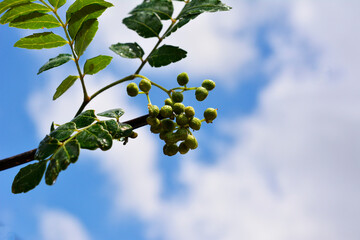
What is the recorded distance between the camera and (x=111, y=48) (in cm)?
162

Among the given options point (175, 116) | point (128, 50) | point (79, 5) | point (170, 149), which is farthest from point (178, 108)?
point (79, 5)

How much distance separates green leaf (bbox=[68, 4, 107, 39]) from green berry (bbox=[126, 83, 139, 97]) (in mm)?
298

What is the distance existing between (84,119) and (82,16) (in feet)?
1.48

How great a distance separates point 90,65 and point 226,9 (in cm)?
59

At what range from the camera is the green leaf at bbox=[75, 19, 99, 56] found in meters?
1.65

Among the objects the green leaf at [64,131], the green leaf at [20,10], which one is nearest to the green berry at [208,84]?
the green leaf at [64,131]

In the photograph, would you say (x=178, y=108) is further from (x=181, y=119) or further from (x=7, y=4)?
(x=7, y=4)

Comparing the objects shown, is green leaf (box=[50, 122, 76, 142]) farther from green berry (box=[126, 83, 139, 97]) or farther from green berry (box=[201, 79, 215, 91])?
green berry (box=[201, 79, 215, 91])

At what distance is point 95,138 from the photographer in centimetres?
136

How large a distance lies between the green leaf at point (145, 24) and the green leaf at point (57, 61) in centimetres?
30

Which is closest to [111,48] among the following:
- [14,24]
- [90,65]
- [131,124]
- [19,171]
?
[90,65]

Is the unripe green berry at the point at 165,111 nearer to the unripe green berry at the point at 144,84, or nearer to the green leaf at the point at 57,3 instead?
the unripe green berry at the point at 144,84

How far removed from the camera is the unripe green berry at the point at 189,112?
1.61 meters

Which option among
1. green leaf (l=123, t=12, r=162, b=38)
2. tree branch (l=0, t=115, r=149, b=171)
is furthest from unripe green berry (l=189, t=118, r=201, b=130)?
green leaf (l=123, t=12, r=162, b=38)
